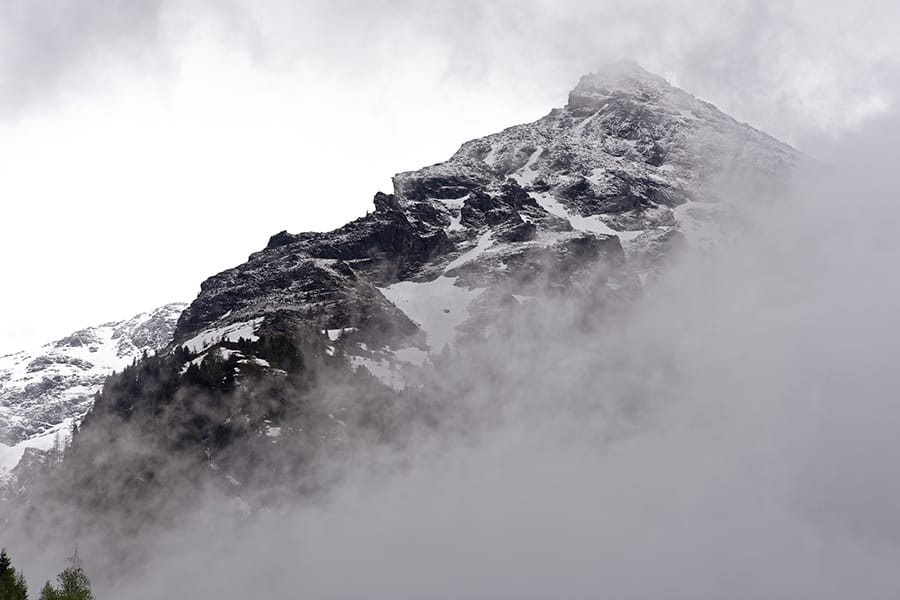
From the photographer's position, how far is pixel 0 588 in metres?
114

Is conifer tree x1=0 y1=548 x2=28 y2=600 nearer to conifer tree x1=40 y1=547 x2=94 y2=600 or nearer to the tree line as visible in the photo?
the tree line

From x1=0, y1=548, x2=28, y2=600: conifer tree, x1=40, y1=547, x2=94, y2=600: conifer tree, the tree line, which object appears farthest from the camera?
x1=40, y1=547, x2=94, y2=600: conifer tree

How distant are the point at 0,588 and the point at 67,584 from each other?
12.9 m

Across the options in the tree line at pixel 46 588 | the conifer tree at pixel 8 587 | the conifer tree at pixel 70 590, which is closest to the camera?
the conifer tree at pixel 8 587

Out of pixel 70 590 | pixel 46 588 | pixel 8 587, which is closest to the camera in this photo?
pixel 8 587

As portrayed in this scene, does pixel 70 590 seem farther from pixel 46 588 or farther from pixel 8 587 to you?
pixel 8 587

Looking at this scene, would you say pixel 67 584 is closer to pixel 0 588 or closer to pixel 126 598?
pixel 0 588

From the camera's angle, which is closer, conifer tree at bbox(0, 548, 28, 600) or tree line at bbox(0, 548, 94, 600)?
conifer tree at bbox(0, 548, 28, 600)

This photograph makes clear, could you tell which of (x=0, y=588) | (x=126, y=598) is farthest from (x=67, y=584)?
(x=126, y=598)

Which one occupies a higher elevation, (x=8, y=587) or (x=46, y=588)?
(x=8, y=587)

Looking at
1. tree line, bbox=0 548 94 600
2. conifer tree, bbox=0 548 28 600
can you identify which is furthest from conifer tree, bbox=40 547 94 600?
conifer tree, bbox=0 548 28 600

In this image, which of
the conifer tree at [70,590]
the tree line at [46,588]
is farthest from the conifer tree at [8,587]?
the conifer tree at [70,590]

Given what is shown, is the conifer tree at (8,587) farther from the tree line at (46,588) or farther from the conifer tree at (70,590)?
the conifer tree at (70,590)

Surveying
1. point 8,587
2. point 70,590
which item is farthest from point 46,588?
point 8,587
